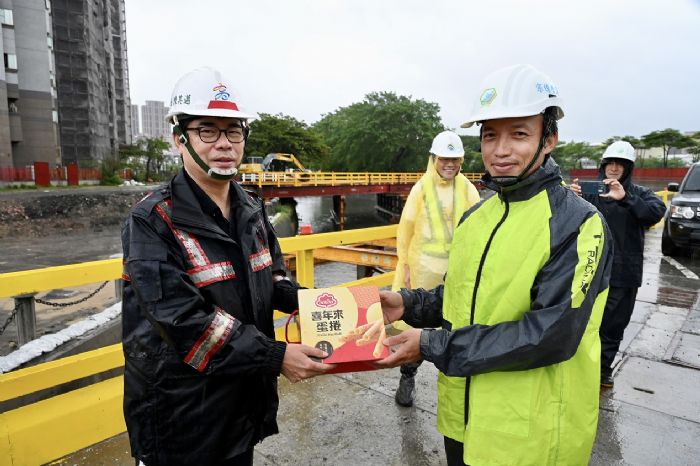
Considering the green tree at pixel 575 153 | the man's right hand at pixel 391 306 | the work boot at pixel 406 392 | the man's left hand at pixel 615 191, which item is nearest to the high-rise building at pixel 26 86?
the work boot at pixel 406 392

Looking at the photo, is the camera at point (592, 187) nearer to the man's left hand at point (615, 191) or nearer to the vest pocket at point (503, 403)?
the man's left hand at point (615, 191)

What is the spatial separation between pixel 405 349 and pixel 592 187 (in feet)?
10.2

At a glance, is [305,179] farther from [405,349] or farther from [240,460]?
[405,349]

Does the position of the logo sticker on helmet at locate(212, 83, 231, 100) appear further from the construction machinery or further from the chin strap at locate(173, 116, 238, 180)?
the construction machinery

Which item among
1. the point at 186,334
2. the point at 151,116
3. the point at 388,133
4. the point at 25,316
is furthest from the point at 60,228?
the point at 151,116

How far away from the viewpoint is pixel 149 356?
5.25 feet

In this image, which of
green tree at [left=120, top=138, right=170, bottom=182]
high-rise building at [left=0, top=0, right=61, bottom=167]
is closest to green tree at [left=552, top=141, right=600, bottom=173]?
green tree at [left=120, top=138, right=170, bottom=182]

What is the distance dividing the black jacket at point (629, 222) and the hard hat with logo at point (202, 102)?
11.1ft

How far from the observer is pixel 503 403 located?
1.47 m

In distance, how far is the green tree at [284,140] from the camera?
48688 millimetres

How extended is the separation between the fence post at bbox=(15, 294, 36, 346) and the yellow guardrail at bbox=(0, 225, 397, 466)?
1.71 feet

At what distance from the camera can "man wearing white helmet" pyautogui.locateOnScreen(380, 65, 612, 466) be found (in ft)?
4.66

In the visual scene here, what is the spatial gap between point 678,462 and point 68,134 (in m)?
49.9

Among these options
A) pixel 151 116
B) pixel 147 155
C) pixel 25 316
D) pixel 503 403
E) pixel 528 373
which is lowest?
pixel 25 316
